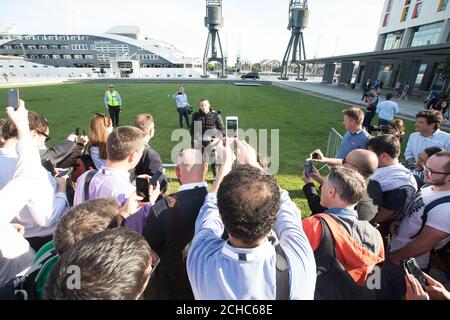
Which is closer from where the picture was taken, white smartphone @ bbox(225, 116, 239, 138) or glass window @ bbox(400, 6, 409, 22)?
white smartphone @ bbox(225, 116, 239, 138)

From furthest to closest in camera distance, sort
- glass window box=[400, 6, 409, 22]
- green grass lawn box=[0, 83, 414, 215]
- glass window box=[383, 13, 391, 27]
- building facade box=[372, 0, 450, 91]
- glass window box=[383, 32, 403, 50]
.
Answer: glass window box=[383, 13, 391, 27] → glass window box=[383, 32, 403, 50] → glass window box=[400, 6, 409, 22] → building facade box=[372, 0, 450, 91] → green grass lawn box=[0, 83, 414, 215]

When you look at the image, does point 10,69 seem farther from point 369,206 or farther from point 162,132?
point 369,206

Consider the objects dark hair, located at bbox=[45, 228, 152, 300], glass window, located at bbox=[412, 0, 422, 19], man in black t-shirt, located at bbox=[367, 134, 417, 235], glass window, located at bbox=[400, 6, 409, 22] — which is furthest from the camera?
glass window, located at bbox=[400, 6, 409, 22]

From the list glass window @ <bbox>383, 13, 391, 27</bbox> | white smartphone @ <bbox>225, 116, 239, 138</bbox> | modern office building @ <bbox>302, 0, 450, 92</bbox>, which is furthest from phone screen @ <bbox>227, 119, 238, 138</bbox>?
glass window @ <bbox>383, 13, 391, 27</bbox>

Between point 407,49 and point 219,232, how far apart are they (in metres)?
22.4

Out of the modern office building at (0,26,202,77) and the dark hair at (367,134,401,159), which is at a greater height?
the modern office building at (0,26,202,77)

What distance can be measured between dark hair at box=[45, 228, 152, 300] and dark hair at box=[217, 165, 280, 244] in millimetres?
468

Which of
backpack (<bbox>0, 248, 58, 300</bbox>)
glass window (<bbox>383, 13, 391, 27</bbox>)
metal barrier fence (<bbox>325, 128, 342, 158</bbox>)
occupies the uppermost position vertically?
glass window (<bbox>383, 13, 391, 27</bbox>)

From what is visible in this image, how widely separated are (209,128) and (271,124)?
19.5ft

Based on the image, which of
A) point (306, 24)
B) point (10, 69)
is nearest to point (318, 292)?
point (306, 24)

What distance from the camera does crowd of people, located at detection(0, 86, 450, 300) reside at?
1.15m

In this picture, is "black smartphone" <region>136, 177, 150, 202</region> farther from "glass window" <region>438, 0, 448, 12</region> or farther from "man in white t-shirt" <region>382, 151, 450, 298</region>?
"glass window" <region>438, 0, 448, 12</region>

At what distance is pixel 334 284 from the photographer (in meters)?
1.54
